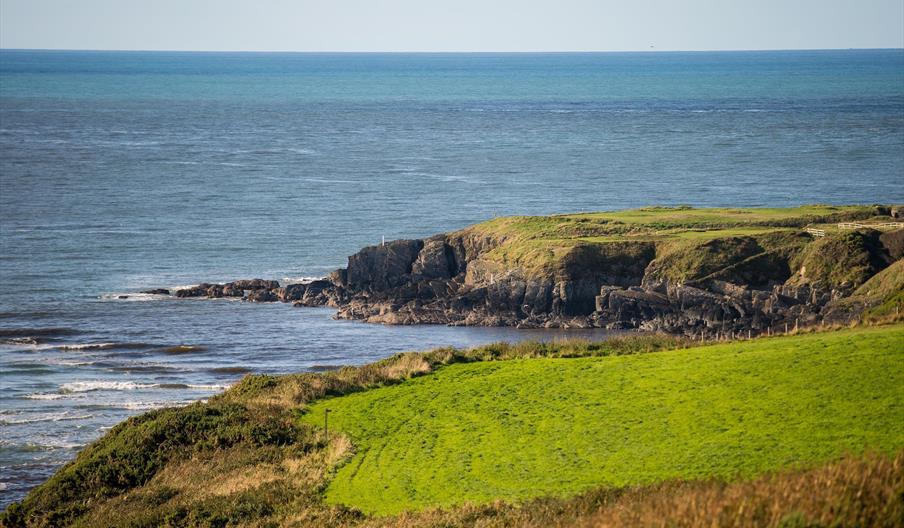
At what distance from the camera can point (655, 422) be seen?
28.3 m

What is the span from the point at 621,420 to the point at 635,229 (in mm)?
37014

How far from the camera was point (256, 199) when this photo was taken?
4058 inches

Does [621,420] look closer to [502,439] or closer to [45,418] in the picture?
[502,439]

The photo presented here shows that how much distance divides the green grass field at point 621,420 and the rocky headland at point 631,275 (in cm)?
1834

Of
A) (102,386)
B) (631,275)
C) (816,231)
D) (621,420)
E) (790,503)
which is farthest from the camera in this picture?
(816,231)

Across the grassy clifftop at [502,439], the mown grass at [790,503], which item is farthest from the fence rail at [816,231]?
the mown grass at [790,503]

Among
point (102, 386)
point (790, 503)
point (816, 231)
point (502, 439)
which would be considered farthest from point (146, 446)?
point (816, 231)

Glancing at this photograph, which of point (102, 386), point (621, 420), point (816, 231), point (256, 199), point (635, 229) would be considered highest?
point (621, 420)

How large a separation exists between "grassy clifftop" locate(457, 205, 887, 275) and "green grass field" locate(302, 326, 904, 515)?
2530 cm

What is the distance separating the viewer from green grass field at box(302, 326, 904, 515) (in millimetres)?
25125

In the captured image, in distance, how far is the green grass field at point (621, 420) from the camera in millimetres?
25125

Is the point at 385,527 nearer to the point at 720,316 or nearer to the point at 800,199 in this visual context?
the point at 720,316

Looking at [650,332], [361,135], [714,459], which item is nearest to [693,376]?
[714,459]

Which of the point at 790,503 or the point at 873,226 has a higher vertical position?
the point at 790,503
